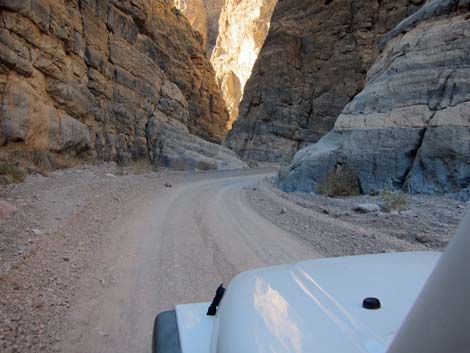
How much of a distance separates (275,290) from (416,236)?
4.57 meters

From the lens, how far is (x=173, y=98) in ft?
87.2

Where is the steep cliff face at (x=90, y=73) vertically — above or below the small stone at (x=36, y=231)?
above

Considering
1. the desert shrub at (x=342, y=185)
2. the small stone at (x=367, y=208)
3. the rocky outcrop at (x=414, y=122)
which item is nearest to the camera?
the small stone at (x=367, y=208)

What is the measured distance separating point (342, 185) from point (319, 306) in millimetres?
8992

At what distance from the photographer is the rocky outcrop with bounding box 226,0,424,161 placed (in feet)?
110

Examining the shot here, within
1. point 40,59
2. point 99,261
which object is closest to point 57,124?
point 40,59

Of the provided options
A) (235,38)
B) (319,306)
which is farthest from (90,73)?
(235,38)

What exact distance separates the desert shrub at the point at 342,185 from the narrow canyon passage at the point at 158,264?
344 cm

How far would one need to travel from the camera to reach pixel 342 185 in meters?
9.80

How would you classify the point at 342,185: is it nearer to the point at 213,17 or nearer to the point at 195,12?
the point at 195,12

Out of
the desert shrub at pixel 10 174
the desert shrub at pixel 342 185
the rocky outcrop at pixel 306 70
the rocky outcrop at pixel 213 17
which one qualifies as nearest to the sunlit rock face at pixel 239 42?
the rocky outcrop at pixel 213 17

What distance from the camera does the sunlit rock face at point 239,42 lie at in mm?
68375

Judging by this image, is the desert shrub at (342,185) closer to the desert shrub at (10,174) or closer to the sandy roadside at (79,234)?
the sandy roadside at (79,234)

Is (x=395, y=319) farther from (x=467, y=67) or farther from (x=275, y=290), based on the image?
(x=467, y=67)
